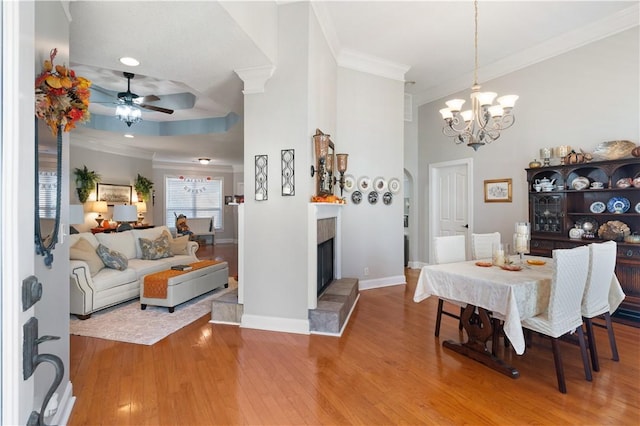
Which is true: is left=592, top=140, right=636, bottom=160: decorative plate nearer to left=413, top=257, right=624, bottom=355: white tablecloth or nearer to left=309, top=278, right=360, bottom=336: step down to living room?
left=413, top=257, right=624, bottom=355: white tablecloth

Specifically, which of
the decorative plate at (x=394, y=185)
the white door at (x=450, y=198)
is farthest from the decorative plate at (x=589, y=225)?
the decorative plate at (x=394, y=185)

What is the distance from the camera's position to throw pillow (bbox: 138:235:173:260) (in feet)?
17.4

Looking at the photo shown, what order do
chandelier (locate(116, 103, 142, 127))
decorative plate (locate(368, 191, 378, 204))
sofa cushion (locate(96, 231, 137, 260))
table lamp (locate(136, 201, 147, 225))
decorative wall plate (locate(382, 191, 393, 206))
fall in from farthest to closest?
table lamp (locate(136, 201, 147, 225)) < decorative wall plate (locate(382, 191, 393, 206)) < decorative plate (locate(368, 191, 378, 204)) < sofa cushion (locate(96, 231, 137, 260)) < chandelier (locate(116, 103, 142, 127))

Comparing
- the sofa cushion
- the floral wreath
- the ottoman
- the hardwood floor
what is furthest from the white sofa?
the floral wreath

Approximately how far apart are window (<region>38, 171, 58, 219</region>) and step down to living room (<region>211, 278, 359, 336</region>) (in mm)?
2211

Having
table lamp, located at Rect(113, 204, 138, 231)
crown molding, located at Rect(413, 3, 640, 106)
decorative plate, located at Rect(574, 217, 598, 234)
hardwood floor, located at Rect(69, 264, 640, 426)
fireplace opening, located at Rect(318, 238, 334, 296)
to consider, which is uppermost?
crown molding, located at Rect(413, 3, 640, 106)

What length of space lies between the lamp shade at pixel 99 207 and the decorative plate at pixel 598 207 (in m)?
9.27

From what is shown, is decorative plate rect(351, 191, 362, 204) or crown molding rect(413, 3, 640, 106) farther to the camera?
decorative plate rect(351, 191, 362, 204)

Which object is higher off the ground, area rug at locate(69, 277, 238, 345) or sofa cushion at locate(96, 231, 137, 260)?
sofa cushion at locate(96, 231, 137, 260)

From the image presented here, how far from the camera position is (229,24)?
266 cm

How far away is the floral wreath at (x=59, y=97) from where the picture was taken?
1.55 m

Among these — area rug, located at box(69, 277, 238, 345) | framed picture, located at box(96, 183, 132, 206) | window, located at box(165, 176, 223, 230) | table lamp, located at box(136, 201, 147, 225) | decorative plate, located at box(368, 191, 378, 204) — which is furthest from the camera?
window, located at box(165, 176, 223, 230)

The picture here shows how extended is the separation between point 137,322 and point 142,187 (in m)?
6.45

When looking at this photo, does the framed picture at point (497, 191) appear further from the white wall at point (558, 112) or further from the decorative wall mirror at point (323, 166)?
the decorative wall mirror at point (323, 166)
